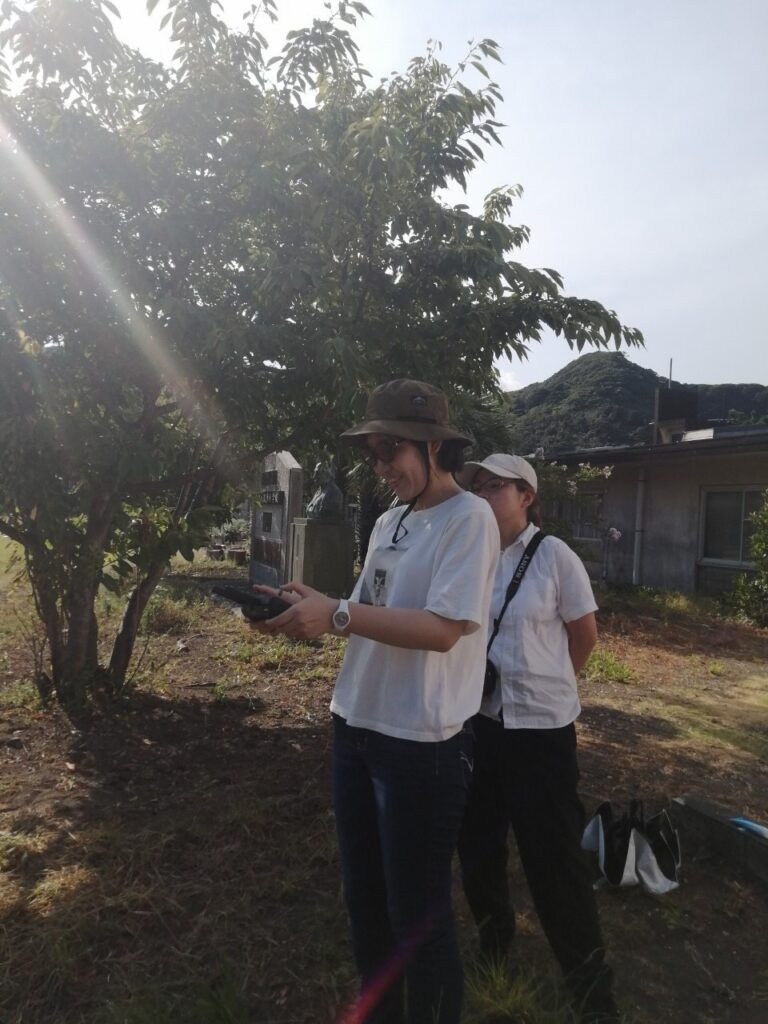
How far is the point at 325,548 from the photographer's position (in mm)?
8438

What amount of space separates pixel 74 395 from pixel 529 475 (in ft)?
9.07

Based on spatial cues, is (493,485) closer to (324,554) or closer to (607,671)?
(607,671)

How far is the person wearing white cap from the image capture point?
7.10 ft

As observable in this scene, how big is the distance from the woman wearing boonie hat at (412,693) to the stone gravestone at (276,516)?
643 cm

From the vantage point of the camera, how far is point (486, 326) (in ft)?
14.6

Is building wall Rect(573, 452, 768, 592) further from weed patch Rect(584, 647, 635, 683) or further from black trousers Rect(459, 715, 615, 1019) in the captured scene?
black trousers Rect(459, 715, 615, 1019)

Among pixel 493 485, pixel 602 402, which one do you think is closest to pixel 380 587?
pixel 493 485

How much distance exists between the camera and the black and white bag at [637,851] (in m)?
2.96

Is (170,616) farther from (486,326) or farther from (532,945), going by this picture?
(532,945)

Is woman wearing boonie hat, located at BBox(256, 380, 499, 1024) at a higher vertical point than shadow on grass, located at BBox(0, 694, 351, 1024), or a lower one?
higher

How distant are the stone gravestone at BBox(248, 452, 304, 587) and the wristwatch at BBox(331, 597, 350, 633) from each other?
6.66 m

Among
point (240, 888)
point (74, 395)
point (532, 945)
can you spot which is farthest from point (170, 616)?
point (532, 945)

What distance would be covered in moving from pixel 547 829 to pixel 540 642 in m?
0.53

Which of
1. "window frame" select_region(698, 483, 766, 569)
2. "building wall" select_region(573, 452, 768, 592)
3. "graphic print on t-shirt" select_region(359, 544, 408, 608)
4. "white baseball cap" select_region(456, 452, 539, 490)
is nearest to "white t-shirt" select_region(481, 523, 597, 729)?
"white baseball cap" select_region(456, 452, 539, 490)
